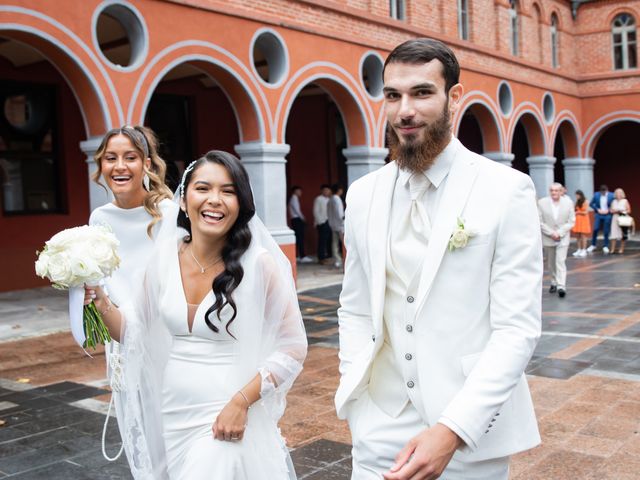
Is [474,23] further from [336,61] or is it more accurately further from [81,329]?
[81,329]

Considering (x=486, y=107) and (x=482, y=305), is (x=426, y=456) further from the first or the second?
(x=486, y=107)

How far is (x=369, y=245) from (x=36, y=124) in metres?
13.0

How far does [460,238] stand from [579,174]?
22.9 m

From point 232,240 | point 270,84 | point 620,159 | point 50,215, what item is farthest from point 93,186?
point 620,159

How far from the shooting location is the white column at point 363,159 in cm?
1476

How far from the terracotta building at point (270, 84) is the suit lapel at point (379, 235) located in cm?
803

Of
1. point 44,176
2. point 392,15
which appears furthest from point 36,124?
point 392,15

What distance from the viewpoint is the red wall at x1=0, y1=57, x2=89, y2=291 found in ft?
43.2

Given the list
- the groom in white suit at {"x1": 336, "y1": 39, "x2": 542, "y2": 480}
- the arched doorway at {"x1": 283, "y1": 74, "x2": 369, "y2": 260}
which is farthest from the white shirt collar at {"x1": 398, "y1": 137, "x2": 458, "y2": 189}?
the arched doorway at {"x1": 283, "y1": 74, "x2": 369, "y2": 260}

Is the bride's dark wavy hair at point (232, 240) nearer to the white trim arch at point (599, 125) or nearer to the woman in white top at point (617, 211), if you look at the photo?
the woman in white top at point (617, 211)

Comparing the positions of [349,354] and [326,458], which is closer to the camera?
[349,354]

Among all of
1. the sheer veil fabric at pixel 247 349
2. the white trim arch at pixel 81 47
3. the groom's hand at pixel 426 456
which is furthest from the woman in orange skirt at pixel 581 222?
the groom's hand at pixel 426 456

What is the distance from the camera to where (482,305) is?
2.07m

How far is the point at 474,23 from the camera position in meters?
18.5
